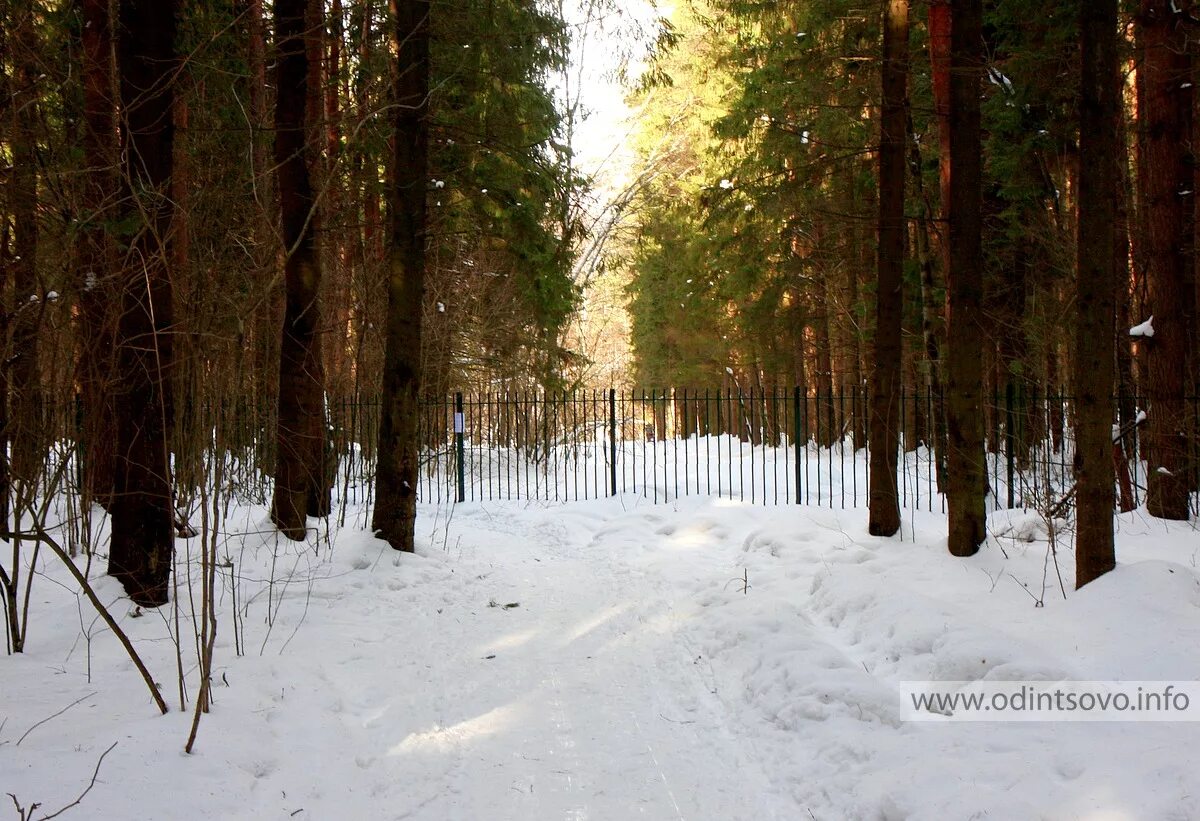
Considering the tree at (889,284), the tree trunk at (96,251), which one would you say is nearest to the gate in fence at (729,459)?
the tree at (889,284)

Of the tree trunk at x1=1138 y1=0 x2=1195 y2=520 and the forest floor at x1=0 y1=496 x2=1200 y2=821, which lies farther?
the tree trunk at x1=1138 y1=0 x2=1195 y2=520

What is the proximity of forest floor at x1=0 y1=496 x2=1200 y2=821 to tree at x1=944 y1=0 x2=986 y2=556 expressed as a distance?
0.49 m

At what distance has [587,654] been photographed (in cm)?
561

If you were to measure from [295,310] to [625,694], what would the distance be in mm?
5451

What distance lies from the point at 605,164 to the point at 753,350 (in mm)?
8001

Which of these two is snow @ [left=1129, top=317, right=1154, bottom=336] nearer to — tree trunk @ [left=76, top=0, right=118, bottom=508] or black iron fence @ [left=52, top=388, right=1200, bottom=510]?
black iron fence @ [left=52, top=388, right=1200, bottom=510]

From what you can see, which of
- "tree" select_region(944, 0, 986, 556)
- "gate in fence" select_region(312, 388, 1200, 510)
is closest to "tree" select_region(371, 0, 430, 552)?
"gate in fence" select_region(312, 388, 1200, 510)

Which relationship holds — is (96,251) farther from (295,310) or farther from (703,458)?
(703,458)

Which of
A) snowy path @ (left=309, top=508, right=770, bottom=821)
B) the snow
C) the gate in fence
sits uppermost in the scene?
the snow

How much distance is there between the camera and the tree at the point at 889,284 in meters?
7.89

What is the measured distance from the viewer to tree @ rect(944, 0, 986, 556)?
640cm

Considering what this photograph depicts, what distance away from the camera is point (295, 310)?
7727mm

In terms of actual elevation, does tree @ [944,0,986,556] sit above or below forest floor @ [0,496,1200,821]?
above

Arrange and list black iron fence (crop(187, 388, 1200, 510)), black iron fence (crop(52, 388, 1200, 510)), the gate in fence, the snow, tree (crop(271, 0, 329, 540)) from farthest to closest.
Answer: the gate in fence
black iron fence (crop(187, 388, 1200, 510))
black iron fence (crop(52, 388, 1200, 510))
the snow
tree (crop(271, 0, 329, 540))
